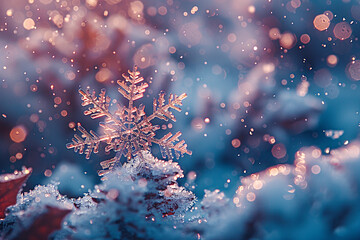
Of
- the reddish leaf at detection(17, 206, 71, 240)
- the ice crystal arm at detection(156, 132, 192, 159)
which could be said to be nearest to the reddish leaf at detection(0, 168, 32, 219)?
the reddish leaf at detection(17, 206, 71, 240)

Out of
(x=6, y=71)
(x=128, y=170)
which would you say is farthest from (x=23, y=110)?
(x=128, y=170)

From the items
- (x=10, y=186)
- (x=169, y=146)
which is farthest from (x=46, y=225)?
(x=169, y=146)

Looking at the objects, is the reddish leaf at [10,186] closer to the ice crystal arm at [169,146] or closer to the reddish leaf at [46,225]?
the reddish leaf at [46,225]

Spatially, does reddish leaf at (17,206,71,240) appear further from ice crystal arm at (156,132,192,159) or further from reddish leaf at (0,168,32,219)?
ice crystal arm at (156,132,192,159)

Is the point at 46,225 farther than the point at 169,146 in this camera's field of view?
No

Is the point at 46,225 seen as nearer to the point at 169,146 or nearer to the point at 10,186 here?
the point at 10,186

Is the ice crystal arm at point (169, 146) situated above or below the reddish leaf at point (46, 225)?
above

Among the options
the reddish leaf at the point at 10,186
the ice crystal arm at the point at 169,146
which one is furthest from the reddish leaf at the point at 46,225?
the ice crystal arm at the point at 169,146

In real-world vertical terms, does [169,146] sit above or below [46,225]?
above

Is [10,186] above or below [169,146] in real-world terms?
below
